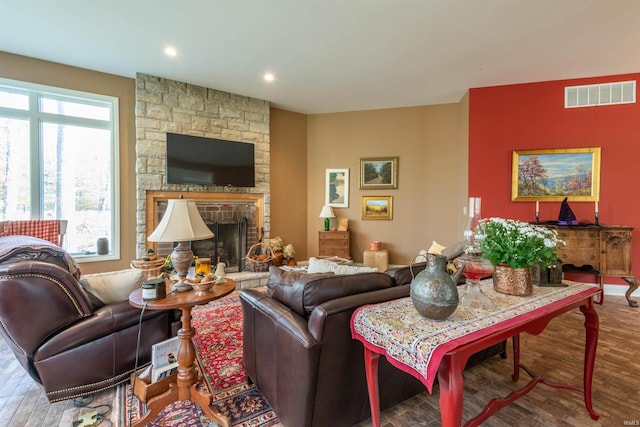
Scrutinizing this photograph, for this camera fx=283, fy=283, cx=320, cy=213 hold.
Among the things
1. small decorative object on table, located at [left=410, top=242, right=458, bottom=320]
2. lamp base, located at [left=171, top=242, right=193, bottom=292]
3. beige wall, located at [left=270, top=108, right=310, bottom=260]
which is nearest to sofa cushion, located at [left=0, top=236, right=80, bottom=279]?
lamp base, located at [left=171, top=242, right=193, bottom=292]

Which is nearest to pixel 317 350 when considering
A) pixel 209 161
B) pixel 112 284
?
pixel 112 284

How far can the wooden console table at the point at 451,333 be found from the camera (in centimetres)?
103

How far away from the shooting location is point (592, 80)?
13.5 feet

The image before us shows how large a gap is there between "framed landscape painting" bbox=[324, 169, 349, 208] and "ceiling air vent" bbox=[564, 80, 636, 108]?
371 centimetres

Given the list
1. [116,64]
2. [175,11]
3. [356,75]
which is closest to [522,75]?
[356,75]

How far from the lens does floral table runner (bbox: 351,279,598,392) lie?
1048 mm

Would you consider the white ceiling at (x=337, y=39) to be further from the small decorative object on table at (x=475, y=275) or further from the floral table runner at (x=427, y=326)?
the floral table runner at (x=427, y=326)

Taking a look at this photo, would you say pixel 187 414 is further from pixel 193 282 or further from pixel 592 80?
pixel 592 80

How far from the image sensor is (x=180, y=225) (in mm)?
1839

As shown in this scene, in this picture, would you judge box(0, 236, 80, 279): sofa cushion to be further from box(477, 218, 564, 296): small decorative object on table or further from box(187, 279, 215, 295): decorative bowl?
box(477, 218, 564, 296): small decorative object on table

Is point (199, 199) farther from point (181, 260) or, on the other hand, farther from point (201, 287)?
point (201, 287)

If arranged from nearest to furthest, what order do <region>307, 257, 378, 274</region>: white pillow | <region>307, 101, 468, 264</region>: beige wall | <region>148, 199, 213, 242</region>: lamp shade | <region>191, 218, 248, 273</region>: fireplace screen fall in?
<region>148, 199, 213, 242</region>: lamp shade < <region>307, 257, 378, 274</region>: white pillow < <region>191, 218, 248, 273</region>: fireplace screen < <region>307, 101, 468, 264</region>: beige wall

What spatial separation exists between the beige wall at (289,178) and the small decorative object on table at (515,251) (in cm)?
457

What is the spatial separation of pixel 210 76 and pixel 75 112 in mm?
2008
